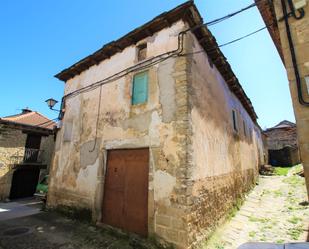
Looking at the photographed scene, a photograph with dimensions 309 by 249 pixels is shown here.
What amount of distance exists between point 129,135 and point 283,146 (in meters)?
26.1

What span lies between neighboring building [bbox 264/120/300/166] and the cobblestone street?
41.0 ft

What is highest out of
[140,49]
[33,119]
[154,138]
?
[140,49]

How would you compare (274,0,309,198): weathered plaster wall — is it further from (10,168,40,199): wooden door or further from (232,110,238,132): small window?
(10,168,40,199): wooden door

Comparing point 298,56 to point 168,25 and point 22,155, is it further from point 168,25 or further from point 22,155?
point 22,155

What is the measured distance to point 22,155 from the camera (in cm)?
1418

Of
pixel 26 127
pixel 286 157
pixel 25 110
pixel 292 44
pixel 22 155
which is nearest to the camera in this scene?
pixel 292 44

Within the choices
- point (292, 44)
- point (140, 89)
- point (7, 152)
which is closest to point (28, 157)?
point (7, 152)

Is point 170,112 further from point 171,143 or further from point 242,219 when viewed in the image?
point 242,219

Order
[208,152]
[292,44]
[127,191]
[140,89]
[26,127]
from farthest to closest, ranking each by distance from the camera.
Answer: [26,127] < [140,89] < [208,152] < [127,191] < [292,44]

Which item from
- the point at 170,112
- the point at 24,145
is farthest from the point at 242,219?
the point at 24,145

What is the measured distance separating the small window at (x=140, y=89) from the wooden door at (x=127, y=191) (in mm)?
1570

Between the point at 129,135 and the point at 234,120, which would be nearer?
the point at 129,135

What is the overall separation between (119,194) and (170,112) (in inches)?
112

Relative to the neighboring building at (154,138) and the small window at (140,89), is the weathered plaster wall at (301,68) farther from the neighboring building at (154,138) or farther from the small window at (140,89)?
the small window at (140,89)
